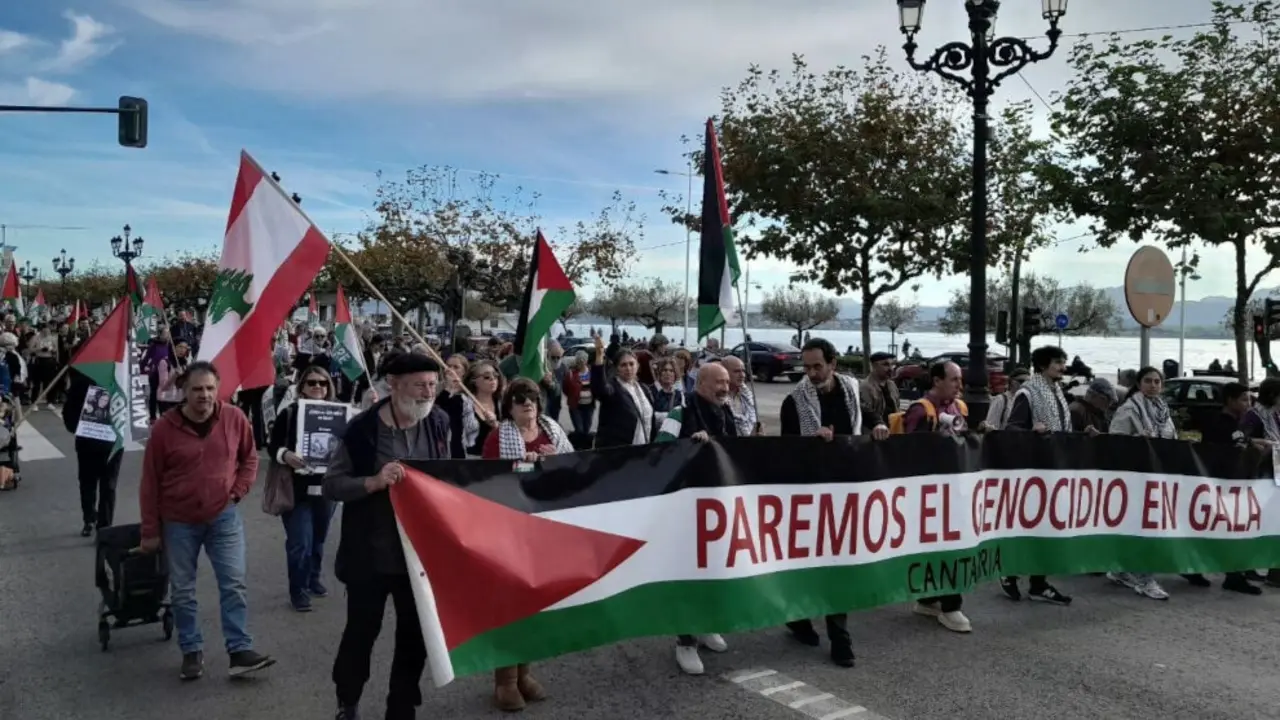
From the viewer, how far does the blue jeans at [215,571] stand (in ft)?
16.6

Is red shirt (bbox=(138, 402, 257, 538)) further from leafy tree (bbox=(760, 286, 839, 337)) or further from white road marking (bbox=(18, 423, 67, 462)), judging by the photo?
leafy tree (bbox=(760, 286, 839, 337))

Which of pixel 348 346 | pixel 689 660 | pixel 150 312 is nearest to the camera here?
pixel 689 660

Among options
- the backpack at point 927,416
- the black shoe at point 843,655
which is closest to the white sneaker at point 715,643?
the black shoe at point 843,655

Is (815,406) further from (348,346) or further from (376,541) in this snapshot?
(348,346)

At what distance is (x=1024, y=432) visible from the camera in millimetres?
6605

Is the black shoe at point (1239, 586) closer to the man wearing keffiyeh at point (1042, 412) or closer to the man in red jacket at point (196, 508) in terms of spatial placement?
the man wearing keffiyeh at point (1042, 412)

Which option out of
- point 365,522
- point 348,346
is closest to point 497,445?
point 365,522

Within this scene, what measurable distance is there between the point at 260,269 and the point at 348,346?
18.9 ft

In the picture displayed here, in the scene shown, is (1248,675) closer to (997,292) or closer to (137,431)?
(137,431)

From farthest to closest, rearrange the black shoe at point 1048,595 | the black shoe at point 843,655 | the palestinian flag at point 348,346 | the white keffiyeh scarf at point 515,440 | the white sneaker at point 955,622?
the palestinian flag at point 348,346, the black shoe at point 1048,595, the white sneaker at point 955,622, the black shoe at point 843,655, the white keffiyeh scarf at point 515,440

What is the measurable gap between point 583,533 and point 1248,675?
3714 millimetres

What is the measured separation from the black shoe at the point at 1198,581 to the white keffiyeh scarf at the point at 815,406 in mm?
3455

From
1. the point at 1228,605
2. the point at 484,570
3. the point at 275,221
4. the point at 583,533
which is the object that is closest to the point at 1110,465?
the point at 1228,605

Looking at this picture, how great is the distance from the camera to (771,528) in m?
5.47
